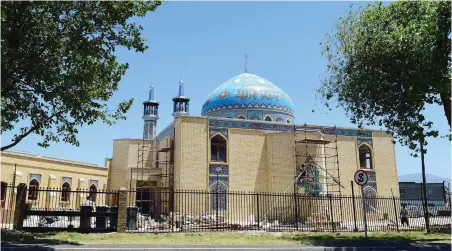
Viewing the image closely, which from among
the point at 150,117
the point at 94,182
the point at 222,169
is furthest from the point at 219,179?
the point at 150,117

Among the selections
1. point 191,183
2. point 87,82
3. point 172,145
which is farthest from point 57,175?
point 87,82

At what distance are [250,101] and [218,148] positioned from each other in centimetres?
826

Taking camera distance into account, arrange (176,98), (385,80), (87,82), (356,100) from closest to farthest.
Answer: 1. (87,82)
2. (385,80)
3. (356,100)
4. (176,98)

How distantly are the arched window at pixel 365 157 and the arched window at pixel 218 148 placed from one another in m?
→ 9.65

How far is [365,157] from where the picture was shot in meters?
29.6

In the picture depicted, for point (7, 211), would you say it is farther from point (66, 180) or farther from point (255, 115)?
point (255, 115)

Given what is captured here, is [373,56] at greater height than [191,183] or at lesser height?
greater

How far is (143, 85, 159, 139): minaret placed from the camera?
42469 mm

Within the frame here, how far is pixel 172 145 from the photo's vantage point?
27094mm

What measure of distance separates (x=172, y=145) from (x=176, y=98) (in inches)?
679

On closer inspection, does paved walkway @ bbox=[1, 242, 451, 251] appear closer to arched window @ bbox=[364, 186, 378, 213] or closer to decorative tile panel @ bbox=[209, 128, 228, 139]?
decorative tile panel @ bbox=[209, 128, 228, 139]

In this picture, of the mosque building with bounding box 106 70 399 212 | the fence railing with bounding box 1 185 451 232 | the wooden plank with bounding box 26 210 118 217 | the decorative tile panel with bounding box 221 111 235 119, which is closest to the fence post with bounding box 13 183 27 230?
the wooden plank with bounding box 26 210 118 217

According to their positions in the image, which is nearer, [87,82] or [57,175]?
[87,82]

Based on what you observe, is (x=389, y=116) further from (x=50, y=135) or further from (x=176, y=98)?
(x=176, y=98)
